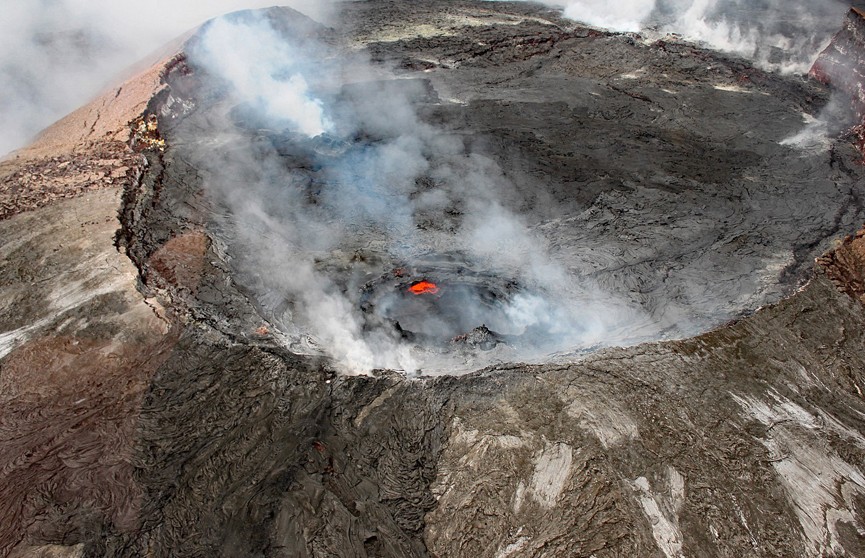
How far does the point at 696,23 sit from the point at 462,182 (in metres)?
16.8

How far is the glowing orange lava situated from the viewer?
1125 cm

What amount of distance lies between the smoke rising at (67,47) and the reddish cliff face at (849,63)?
19455mm

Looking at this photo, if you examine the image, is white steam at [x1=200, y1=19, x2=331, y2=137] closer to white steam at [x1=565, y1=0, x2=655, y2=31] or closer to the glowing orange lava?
the glowing orange lava

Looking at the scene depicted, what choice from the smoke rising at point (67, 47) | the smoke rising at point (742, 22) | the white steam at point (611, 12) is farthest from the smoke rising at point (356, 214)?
the smoke rising at point (742, 22)

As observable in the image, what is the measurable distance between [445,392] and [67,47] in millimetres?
19064

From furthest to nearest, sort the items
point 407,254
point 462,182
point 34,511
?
point 462,182
point 407,254
point 34,511

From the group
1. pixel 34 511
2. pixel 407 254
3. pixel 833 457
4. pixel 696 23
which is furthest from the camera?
pixel 696 23

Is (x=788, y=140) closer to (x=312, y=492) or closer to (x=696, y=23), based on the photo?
(x=696, y=23)

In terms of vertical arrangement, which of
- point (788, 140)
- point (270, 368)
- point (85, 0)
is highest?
point (85, 0)

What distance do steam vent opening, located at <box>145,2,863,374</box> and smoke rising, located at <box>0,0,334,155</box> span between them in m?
3.73

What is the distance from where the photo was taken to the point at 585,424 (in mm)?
7902

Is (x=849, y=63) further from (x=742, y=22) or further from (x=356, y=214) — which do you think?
(x=356, y=214)

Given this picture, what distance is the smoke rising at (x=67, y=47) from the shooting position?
55.9 feet

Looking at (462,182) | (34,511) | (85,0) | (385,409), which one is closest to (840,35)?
(462,182)
